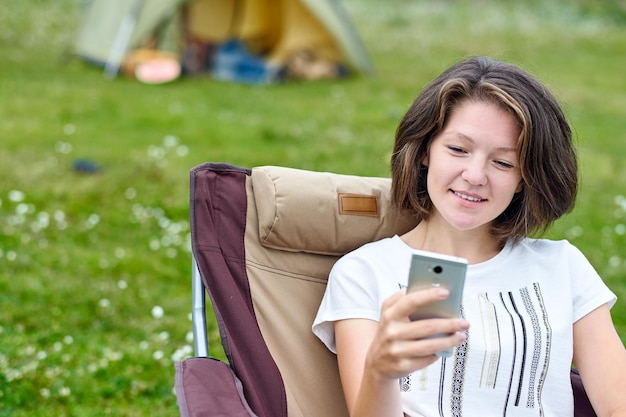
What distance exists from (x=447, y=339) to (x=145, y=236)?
383cm

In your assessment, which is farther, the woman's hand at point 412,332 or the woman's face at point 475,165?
the woman's face at point 475,165

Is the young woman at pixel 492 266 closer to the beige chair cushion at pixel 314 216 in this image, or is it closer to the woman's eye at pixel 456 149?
the woman's eye at pixel 456 149

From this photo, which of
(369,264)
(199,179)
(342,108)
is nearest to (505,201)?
(369,264)

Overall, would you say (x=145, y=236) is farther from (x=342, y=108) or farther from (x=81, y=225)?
(x=342, y=108)

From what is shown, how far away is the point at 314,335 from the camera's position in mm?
2453

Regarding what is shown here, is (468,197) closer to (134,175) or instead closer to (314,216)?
(314,216)

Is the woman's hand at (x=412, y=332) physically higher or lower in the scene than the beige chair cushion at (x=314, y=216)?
higher

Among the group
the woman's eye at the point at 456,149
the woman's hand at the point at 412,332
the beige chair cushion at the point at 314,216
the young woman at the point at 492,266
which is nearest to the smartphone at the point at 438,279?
the woman's hand at the point at 412,332

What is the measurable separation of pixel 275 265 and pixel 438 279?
1.00m

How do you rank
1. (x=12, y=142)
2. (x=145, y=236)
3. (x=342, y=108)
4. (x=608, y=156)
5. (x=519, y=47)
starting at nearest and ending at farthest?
(x=145, y=236) < (x=12, y=142) < (x=608, y=156) < (x=342, y=108) < (x=519, y=47)

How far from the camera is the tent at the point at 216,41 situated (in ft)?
31.7

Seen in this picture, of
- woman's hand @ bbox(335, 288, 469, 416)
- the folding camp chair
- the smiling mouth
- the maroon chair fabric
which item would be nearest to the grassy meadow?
the smiling mouth

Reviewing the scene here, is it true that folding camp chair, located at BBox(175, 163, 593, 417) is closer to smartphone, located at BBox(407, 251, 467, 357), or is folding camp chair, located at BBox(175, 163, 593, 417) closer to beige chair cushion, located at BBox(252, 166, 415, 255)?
beige chair cushion, located at BBox(252, 166, 415, 255)

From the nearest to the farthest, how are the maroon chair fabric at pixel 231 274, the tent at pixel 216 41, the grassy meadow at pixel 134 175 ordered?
the maroon chair fabric at pixel 231 274 → the grassy meadow at pixel 134 175 → the tent at pixel 216 41
